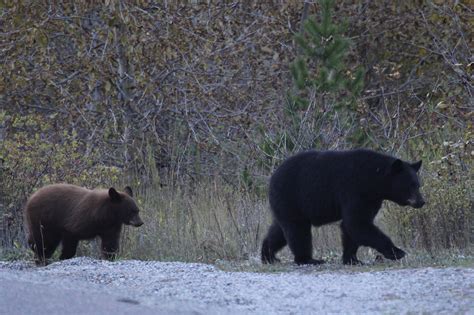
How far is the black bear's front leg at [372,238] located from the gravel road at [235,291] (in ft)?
2.31

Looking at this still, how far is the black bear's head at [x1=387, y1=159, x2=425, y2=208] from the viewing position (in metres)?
10.8

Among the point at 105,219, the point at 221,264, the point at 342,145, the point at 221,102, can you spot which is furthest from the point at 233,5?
the point at 221,264

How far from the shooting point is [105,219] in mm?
12492

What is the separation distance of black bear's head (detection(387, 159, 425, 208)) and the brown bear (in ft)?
11.1

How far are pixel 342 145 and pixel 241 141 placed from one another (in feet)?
8.37

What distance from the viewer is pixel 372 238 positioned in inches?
409

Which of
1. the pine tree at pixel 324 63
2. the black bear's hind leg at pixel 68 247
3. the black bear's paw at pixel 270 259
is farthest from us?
the pine tree at pixel 324 63

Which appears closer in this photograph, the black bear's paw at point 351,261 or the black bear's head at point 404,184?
the black bear's paw at point 351,261

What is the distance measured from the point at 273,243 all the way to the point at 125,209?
2.20 metres

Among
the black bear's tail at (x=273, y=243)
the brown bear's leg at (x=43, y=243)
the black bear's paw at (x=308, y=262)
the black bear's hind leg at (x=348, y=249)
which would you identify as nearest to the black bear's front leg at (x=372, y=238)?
the black bear's hind leg at (x=348, y=249)

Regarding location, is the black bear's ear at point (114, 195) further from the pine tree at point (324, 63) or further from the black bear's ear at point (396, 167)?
the pine tree at point (324, 63)

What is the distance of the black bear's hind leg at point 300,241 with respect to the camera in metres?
10.8

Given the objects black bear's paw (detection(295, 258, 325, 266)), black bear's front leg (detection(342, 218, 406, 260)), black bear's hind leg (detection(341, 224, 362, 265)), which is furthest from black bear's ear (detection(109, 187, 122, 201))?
black bear's front leg (detection(342, 218, 406, 260))

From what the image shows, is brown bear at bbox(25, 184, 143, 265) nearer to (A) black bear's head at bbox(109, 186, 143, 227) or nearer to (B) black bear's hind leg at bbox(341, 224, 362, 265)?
(A) black bear's head at bbox(109, 186, 143, 227)
